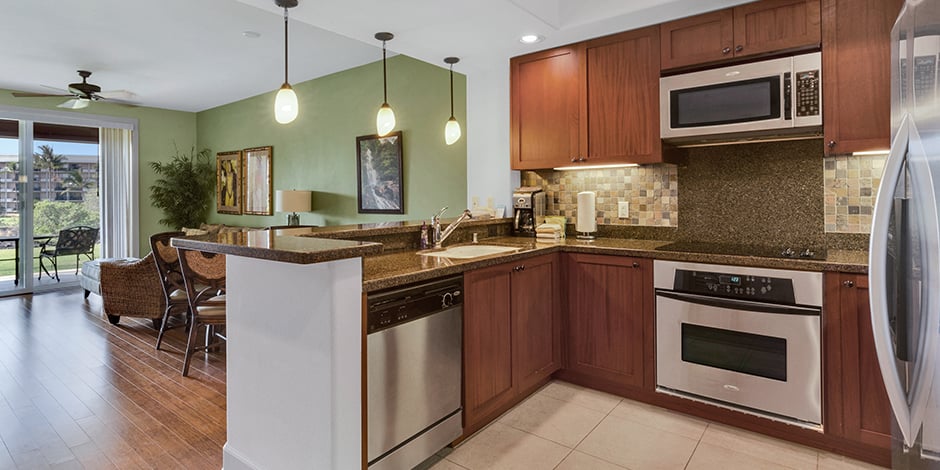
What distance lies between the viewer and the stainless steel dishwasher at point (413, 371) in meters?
1.82

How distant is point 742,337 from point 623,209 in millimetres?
1210

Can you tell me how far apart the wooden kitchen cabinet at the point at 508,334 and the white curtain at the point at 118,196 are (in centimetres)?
711

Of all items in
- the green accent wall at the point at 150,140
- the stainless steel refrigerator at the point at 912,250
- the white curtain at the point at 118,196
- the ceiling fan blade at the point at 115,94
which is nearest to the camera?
the stainless steel refrigerator at the point at 912,250

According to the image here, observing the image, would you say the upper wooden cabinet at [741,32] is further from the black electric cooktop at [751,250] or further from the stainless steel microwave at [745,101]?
the black electric cooktop at [751,250]

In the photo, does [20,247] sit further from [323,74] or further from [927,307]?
[927,307]

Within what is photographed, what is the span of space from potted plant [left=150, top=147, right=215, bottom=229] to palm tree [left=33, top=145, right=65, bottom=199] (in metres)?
1.12

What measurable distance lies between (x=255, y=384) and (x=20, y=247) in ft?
22.9

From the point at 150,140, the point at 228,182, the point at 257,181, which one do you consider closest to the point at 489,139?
the point at 257,181

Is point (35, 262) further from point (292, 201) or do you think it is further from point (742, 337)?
point (742, 337)

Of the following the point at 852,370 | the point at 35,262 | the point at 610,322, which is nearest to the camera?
the point at 852,370

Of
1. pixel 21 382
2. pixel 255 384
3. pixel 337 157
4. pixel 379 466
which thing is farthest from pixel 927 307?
pixel 337 157

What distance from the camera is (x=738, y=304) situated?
239cm

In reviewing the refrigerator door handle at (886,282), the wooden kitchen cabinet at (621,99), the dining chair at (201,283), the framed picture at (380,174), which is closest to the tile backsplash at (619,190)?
the wooden kitchen cabinet at (621,99)

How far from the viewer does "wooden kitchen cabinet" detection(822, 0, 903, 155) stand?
2.27m
